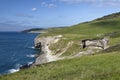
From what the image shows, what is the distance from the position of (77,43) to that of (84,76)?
96.3 metres

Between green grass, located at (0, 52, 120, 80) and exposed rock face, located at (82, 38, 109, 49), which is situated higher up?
green grass, located at (0, 52, 120, 80)

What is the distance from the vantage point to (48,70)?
3503cm

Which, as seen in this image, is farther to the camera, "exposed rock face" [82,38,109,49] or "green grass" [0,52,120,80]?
"exposed rock face" [82,38,109,49]

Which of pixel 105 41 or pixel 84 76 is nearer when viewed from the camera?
pixel 84 76

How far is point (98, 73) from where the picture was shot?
29.6 meters

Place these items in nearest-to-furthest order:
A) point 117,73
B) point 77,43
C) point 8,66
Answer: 1. point 117,73
2. point 8,66
3. point 77,43

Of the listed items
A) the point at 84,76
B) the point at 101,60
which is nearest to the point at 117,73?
the point at 84,76

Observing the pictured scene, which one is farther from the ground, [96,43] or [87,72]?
[87,72]

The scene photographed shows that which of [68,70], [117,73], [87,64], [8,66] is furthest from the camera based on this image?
[8,66]

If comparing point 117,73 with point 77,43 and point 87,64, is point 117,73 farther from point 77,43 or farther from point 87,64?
point 77,43

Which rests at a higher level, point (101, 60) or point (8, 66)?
point (101, 60)

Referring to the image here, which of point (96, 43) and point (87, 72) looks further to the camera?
point (96, 43)

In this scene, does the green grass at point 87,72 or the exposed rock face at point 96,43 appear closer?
the green grass at point 87,72

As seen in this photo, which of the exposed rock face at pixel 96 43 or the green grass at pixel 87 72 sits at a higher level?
the green grass at pixel 87 72
